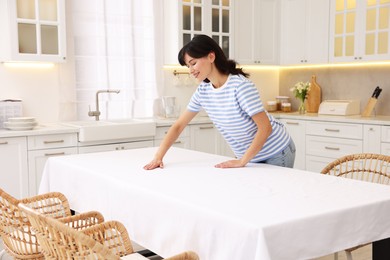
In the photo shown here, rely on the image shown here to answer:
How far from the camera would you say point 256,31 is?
18.5ft

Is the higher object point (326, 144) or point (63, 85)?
point (63, 85)

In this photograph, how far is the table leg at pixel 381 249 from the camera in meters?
1.91

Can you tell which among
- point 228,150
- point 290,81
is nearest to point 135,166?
point 228,150

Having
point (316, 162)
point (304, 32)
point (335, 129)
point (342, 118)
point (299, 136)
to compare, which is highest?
point (304, 32)

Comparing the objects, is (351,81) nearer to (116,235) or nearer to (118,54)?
(118,54)

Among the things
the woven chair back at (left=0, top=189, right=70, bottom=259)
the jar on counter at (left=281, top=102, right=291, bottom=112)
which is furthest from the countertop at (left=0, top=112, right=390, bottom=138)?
the woven chair back at (left=0, top=189, right=70, bottom=259)

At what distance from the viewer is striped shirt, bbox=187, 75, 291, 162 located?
2.46 metres

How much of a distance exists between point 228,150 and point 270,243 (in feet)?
12.3

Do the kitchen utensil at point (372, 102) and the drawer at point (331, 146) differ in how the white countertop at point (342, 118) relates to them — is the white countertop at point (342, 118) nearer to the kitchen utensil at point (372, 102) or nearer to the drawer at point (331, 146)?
the kitchen utensil at point (372, 102)

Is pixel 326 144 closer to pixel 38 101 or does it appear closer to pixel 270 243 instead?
pixel 38 101

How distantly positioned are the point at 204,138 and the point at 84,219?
296 cm

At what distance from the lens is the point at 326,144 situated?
198 inches

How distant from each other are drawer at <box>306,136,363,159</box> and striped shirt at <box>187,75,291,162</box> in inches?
87.2

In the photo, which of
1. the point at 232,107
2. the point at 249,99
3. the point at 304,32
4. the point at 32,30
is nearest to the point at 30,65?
the point at 32,30
